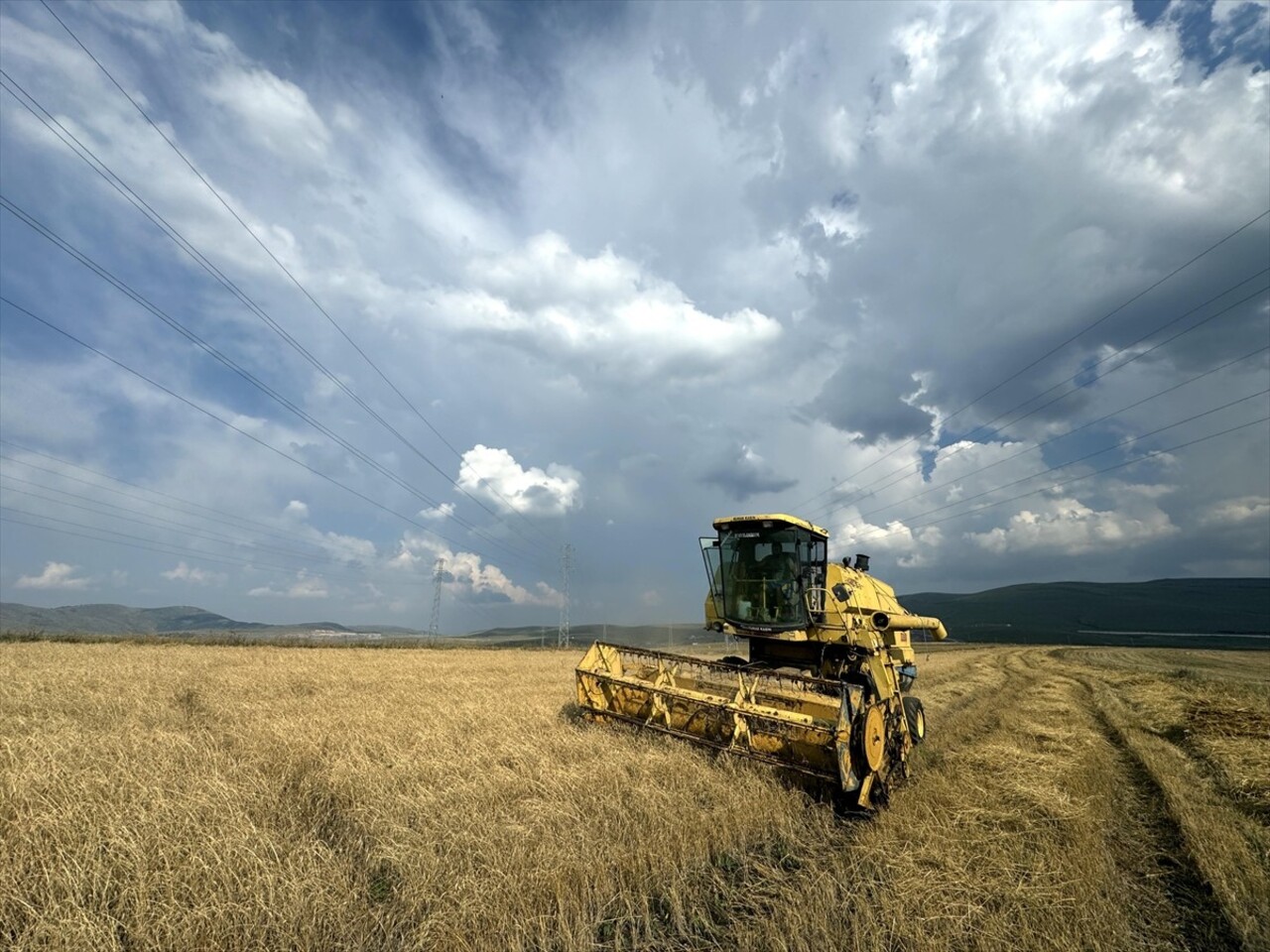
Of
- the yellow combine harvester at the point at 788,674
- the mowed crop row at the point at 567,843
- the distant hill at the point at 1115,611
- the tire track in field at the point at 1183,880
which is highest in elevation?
the distant hill at the point at 1115,611

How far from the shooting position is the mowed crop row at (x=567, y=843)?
12.3ft

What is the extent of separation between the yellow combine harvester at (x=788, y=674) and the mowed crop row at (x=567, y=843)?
0.53 metres

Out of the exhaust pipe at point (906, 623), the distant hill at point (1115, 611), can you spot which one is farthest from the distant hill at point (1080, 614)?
the exhaust pipe at point (906, 623)

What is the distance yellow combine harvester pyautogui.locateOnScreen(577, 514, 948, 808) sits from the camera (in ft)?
23.1

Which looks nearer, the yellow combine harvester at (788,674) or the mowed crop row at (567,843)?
the mowed crop row at (567,843)

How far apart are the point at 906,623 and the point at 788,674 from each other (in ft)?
20.8

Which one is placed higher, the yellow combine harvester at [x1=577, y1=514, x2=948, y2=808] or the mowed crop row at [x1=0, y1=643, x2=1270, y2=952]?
the yellow combine harvester at [x1=577, y1=514, x2=948, y2=808]

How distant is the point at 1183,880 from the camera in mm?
5188

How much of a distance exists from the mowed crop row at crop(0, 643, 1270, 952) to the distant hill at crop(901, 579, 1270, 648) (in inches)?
4488

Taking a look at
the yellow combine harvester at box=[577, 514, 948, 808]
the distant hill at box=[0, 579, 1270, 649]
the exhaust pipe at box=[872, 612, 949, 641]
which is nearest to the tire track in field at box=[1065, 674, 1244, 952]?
the yellow combine harvester at box=[577, 514, 948, 808]

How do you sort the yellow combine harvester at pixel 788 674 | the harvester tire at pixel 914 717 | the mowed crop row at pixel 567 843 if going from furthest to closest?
the harvester tire at pixel 914 717
the yellow combine harvester at pixel 788 674
the mowed crop row at pixel 567 843

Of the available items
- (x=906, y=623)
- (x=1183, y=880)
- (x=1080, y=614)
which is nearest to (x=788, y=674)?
(x=1183, y=880)

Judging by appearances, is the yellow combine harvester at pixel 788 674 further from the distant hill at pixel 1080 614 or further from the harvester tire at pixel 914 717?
the distant hill at pixel 1080 614

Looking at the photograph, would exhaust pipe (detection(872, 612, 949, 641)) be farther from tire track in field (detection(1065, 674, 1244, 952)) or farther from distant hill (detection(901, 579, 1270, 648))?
distant hill (detection(901, 579, 1270, 648))
